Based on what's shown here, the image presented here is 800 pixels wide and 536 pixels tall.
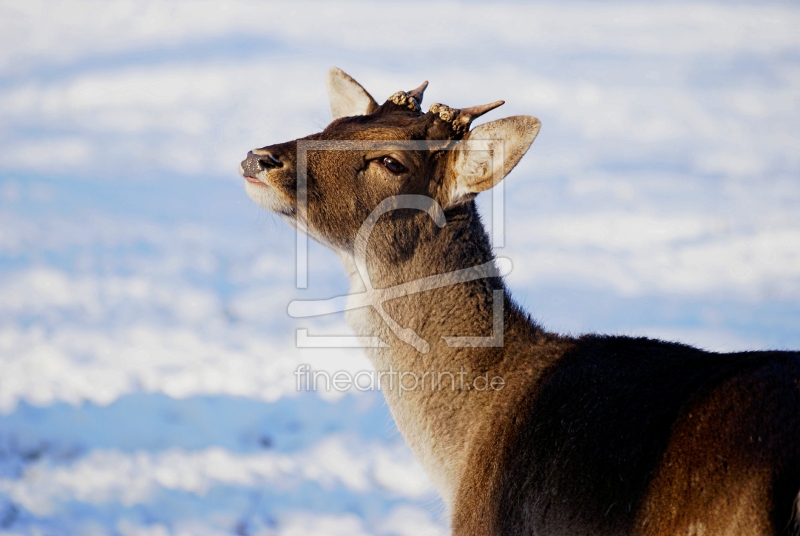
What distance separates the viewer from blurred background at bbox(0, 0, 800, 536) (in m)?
6.34

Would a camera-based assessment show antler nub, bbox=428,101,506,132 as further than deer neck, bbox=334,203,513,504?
Yes

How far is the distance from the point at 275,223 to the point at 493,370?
169cm

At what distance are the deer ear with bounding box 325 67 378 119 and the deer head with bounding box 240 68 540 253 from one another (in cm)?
63

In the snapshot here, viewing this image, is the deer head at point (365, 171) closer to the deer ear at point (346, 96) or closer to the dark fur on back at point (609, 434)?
the deer ear at point (346, 96)

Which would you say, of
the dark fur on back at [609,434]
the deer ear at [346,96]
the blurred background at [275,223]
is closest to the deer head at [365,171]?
the deer ear at [346,96]

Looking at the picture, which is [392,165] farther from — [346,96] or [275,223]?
[275,223]

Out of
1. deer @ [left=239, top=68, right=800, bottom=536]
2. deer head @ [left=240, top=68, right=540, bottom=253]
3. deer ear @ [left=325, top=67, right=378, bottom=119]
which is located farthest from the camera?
deer ear @ [left=325, top=67, right=378, bottom=119]

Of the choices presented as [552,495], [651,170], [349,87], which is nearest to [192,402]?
[349,87]

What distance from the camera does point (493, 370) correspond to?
13.8 ft

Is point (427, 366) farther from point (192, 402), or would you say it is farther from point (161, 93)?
point (161, 93)

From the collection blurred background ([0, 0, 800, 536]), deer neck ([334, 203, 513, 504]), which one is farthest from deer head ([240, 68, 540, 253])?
blurred background ([0, 0, 800, 536])

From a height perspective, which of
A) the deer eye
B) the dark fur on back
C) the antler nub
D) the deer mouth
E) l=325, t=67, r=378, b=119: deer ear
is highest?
l=325, t=67, r=378, b=119: deer ear

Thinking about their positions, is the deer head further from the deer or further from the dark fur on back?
the dark fur on back

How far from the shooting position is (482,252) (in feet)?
14.7
